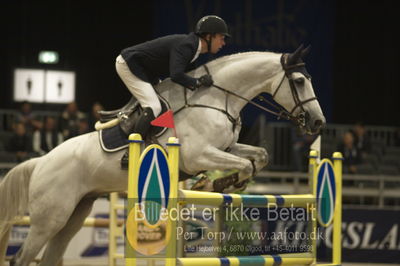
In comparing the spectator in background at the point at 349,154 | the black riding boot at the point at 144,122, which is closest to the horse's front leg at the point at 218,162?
the black riding boot at the point at 144,122

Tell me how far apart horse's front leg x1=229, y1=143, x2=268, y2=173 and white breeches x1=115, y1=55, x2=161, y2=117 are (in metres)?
0.61

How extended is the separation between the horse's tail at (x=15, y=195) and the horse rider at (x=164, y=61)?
0.89m

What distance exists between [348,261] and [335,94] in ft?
16.5

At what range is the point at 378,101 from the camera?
13.9 metres

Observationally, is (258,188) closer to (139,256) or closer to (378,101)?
(378,101)

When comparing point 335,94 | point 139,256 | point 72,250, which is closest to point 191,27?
point 335,94

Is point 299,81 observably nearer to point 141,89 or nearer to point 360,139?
point 141,89

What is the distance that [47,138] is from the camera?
9938mm

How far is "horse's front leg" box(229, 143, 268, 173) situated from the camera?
16.7 ft

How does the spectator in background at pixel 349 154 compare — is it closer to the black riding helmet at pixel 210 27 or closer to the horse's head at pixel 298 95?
the horse's head at pixel 298 95

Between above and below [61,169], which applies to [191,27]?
above

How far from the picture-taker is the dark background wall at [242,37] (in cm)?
1266

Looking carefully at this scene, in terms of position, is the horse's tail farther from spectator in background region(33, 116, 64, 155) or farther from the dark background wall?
the dark background wall

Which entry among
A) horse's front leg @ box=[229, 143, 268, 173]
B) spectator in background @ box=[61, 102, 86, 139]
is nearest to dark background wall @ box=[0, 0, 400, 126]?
spectator in background @ box=[61, 102, 86, 139]
